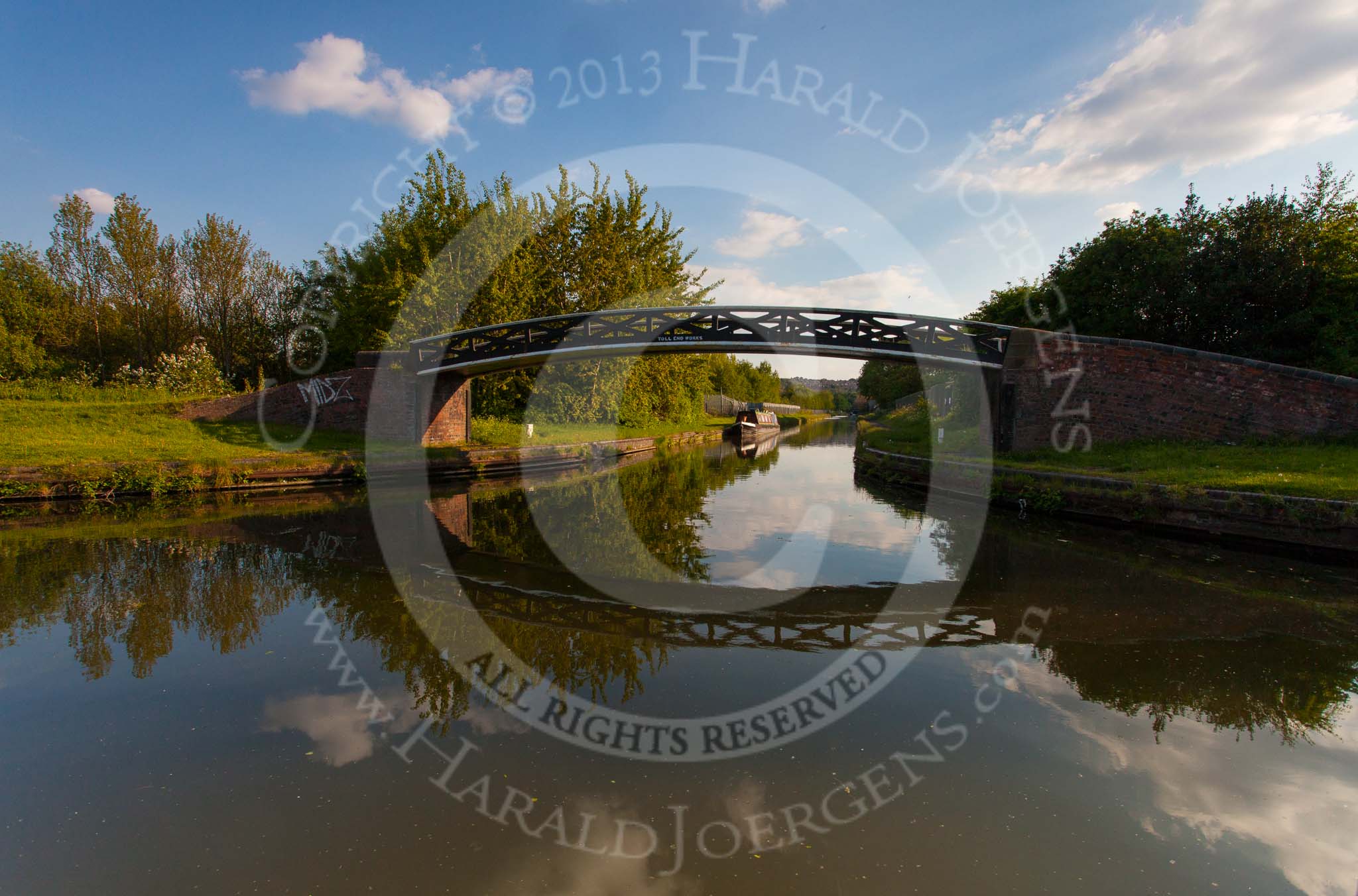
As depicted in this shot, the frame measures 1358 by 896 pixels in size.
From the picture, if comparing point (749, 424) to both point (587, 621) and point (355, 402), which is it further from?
point (587, 621)

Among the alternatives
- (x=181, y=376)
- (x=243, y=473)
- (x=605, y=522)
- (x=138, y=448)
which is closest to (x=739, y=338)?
(x=605, y=522)

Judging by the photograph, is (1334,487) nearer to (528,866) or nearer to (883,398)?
(528,866)

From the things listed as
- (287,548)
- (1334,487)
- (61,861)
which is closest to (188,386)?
(287,548)

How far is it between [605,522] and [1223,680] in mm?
8445

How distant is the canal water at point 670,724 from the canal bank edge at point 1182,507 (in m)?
0.82

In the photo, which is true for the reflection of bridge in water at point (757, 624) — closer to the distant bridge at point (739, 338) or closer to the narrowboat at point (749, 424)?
the distant bridge at point (739, 338)

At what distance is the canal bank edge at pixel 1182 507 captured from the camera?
8.66 meters

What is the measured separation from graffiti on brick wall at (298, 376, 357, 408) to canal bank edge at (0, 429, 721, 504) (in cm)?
358

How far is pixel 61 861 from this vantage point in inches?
108

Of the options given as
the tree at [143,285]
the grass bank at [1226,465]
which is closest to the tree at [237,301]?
the tree at [143,285]

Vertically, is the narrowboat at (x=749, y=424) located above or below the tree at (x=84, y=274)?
below

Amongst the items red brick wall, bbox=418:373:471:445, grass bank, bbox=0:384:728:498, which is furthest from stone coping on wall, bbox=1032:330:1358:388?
red brick wall, bbox=418:373:471:445

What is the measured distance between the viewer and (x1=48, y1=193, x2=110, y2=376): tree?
101ft

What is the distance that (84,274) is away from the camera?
31.4 m
